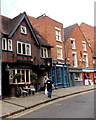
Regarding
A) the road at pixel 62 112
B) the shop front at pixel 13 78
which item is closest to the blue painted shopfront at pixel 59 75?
the shop front at pixel 13 78

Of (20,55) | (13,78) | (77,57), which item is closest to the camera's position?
(13,78)

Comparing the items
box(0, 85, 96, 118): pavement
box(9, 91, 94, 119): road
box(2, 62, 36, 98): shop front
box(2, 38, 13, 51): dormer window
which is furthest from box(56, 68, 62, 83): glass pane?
box(9, 91, 94, 119): road

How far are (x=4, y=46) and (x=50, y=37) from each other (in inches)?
327

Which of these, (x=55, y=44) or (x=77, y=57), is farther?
(x=77, y=57)

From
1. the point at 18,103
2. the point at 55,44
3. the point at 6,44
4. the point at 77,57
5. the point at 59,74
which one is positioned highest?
the point at 55,44

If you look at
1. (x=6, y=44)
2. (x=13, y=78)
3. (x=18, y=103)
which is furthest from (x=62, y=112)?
(x=6, y=44)

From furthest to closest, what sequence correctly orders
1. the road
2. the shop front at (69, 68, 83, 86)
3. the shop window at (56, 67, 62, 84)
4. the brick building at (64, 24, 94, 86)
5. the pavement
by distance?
the brick building at (64, 24, 94, 86)
the shop front at (69, 68, 83, 86)
the shop window at (56, 67, 62, 84)
the pavement
the road

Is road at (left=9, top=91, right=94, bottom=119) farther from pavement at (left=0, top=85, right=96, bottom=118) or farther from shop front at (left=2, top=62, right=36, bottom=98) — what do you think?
shop front at (left=2, top=62, right=36, bottom=98)

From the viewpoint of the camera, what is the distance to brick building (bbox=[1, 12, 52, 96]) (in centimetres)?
1517

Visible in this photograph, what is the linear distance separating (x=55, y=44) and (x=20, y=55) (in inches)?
285

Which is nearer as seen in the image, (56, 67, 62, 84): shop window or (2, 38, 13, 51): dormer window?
(2, 38, 13, 51): dormer window

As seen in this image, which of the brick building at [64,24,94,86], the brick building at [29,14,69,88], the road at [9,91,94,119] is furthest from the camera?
the brick building at [64,24,94,86]

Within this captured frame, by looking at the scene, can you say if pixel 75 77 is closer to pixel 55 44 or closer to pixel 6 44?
pixel 55 44

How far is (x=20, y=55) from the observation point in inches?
652
